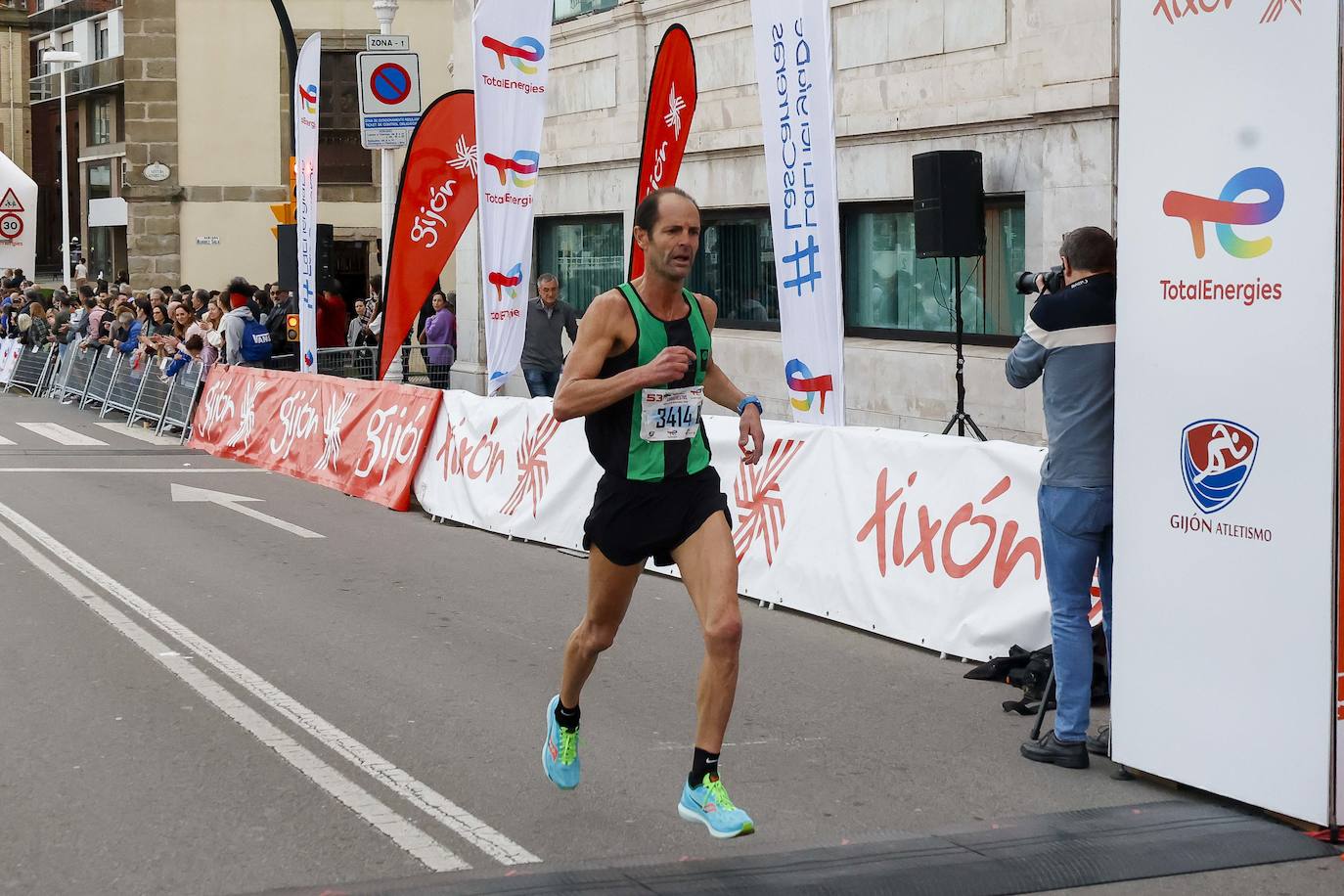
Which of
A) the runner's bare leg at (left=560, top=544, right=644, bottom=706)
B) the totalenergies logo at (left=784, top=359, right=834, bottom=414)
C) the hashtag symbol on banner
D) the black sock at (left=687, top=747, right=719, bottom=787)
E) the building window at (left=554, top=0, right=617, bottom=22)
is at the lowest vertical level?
the black sock at (left=687, top=747, right=719, bottom=787)

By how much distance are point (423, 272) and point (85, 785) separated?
1298 cm

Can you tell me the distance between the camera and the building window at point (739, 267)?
2147 cm

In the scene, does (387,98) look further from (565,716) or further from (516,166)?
(565,716)

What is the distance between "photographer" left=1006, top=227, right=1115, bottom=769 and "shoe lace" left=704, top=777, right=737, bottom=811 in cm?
171

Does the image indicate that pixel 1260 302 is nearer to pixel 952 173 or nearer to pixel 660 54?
pixel 660 54

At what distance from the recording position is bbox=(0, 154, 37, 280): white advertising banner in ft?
114

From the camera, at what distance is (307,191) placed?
20719 millimetres

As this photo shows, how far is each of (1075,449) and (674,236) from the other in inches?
75.5

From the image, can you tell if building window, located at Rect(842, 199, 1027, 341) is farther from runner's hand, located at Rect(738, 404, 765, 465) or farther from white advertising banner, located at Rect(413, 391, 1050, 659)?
runner's hand, located at Rect(738, 404, 765, 465)

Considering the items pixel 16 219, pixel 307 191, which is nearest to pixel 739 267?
pixel 307 191

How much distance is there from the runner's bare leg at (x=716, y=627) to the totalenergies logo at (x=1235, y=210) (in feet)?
6.27

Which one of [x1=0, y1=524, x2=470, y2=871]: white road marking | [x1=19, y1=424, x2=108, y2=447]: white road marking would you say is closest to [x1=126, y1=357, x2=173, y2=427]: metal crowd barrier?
[x1=19, y1=424, x2=108, y2=447]: white road marking

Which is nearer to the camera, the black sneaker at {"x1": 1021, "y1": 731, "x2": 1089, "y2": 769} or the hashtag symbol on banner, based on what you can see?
the black sneaker at {"x1": 1021, "y1": 731, "x2": 1089, "y2": 769}

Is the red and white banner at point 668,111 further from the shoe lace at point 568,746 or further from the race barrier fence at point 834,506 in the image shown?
the shoe lace at point 568,746
